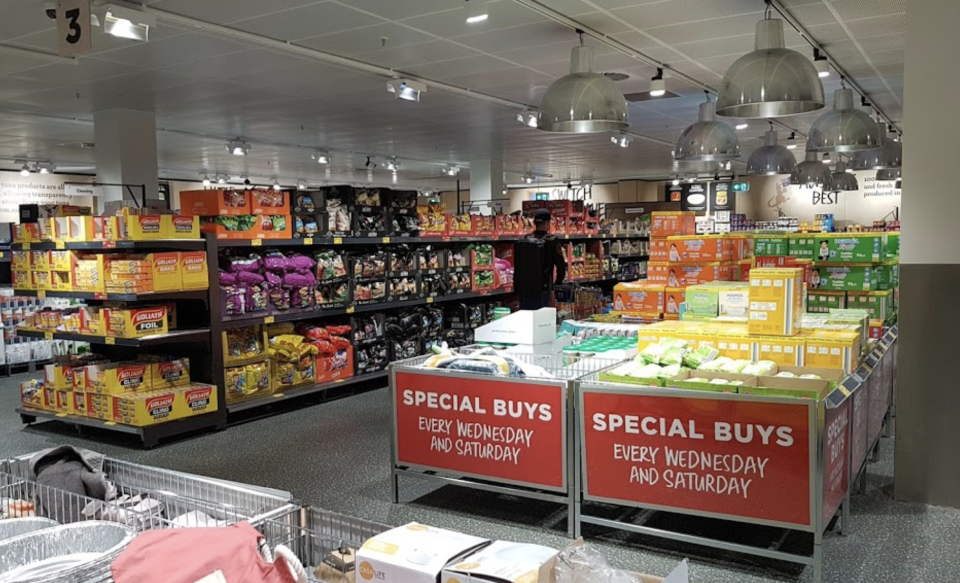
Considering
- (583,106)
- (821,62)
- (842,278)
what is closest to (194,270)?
(583,106)

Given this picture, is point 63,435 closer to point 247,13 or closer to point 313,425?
point 313,425

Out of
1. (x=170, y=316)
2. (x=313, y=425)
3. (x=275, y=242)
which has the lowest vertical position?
(x=313, y=425)

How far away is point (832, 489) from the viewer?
3.78 meters

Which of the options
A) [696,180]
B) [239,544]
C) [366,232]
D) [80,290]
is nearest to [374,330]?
[366,232]

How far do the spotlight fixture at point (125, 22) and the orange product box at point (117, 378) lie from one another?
2.88 meters

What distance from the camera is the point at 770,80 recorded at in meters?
4.30

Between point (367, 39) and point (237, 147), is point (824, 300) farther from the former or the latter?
point (237, 147)

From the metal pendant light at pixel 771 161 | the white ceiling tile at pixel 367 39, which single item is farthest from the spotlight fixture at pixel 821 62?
the white ceiling tile at pixel 367 39

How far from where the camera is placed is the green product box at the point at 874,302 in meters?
7.19

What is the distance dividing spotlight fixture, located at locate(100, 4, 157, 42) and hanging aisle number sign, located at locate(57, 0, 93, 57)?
248mm

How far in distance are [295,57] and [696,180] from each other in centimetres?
1582

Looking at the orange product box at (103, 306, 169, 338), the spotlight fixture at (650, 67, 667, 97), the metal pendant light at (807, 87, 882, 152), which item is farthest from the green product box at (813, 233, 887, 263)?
the orange product box at (103, 306, 169, 338)

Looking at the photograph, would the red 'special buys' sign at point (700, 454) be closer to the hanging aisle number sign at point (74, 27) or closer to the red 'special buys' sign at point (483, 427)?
the red 'special buys' sign at point (483, 427)

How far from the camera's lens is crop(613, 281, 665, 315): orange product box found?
7383mm
